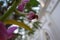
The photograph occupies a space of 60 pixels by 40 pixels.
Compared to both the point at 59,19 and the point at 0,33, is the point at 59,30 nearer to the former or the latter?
the point at 59,19

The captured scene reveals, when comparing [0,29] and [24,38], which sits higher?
[0,29]

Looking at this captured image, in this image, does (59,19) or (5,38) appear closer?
(5,38)

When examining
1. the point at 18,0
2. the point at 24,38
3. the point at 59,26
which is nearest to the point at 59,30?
the point at 59,26

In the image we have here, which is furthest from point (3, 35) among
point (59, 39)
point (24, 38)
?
point (24, 38)

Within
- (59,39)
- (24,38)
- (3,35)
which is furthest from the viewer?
(24,38)

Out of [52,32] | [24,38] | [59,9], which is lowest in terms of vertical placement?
[24,38]

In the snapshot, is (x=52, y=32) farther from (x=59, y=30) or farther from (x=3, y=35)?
(x=3, y=35)

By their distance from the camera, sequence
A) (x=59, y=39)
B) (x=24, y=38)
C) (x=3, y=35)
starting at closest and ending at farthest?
(x=3, y=35) < (x=59, y=39) < (x=24, y=38)

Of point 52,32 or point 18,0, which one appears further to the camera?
point 52,32

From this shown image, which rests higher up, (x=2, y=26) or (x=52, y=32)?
(x=2, y=26)
